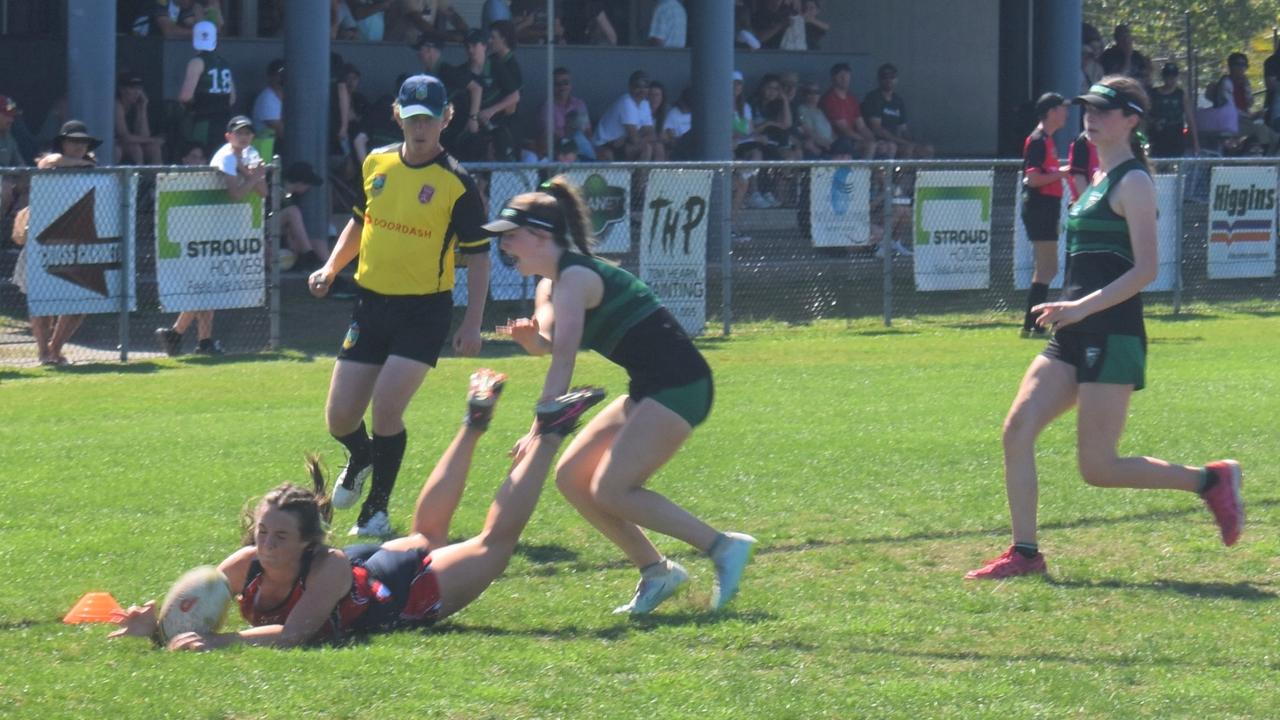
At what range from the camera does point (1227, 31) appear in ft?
116

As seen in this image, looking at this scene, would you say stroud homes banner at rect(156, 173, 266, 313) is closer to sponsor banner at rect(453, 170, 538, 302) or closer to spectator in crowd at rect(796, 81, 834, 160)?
sponsor banner at rect(453, 170, 538, 302)

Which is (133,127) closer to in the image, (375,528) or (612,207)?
(612,207)

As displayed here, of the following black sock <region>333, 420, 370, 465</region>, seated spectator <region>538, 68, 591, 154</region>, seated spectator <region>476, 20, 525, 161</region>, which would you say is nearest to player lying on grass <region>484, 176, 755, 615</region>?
black sock <region>333, 420, 370, 465</region>

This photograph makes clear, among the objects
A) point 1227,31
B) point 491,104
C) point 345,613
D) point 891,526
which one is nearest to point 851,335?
point 491,104

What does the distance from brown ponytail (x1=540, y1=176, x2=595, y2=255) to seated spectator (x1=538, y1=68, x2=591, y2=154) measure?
1508 cm

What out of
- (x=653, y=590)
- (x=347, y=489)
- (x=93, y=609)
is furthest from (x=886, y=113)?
(x=93, y=609)

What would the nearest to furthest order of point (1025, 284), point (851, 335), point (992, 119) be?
point (851, 335)
point (1025, 284)
point (992, 119)

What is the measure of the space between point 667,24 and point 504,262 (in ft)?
28.7

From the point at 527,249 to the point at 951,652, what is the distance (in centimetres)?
203

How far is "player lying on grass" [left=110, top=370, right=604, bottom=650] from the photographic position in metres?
5.73

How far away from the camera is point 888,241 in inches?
693

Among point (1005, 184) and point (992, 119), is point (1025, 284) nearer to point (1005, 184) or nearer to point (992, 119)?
point (1005, 184)

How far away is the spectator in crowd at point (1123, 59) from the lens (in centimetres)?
2650

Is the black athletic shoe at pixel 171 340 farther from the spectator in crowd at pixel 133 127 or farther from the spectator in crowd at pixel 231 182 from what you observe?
the spectator in crowd at pixel 133 127
